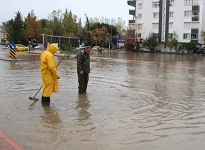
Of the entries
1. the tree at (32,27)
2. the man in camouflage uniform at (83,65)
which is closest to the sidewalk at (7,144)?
the man in camouflage uniform at (83,65)

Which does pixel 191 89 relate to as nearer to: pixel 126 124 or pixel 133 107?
pixel 133 107

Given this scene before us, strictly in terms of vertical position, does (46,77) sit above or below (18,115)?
above

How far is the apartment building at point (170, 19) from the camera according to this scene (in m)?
57.5

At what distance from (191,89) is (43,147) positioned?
7.22 metres

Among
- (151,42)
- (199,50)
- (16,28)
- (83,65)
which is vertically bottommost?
(83,65)

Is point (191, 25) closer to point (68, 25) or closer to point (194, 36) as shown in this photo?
point (194, 36)

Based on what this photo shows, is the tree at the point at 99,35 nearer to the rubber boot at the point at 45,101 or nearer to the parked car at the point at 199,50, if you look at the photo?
the parked car at the point at 199,50

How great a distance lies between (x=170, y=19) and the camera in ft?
199

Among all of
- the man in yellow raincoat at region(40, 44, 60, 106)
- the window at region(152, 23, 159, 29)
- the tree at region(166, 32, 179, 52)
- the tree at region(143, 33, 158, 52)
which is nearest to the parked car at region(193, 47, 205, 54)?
the tree at region(166, 32, 179, 52)

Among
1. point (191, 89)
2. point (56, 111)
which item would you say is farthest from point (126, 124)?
point (191, 89)

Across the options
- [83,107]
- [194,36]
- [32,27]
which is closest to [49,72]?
[83,107]

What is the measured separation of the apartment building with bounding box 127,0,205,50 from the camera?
57531 millimetres

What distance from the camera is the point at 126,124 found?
5.73 metres

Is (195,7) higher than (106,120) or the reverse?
higher
